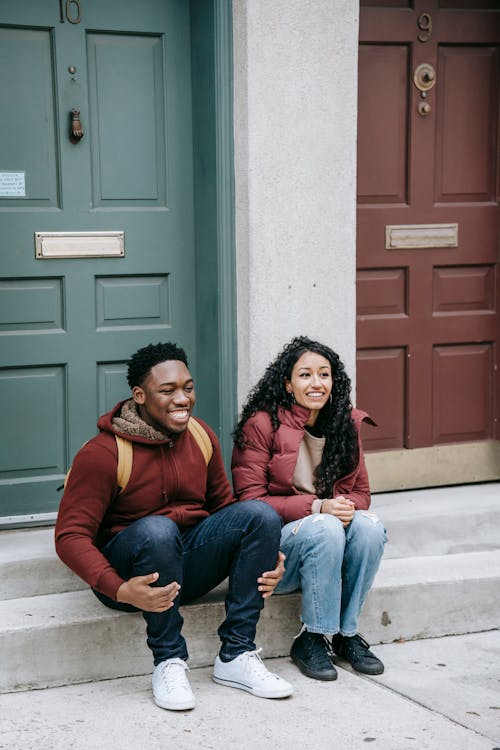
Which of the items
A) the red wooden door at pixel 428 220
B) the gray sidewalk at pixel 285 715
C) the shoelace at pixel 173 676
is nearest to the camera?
the gray sidewalk at pixel 285 715

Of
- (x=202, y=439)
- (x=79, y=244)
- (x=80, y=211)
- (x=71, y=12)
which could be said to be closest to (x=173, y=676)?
(x=202, y=439)

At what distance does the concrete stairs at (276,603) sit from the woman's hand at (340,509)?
1.36 feet

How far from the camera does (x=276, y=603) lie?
4121 millimetres

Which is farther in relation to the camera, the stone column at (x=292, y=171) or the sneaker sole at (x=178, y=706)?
the stone column at (x=292, y=171)

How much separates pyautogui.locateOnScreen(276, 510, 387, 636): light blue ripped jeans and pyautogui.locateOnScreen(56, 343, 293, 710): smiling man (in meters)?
0.16

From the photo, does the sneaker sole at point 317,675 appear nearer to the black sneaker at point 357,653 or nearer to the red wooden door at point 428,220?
the black sneaker at point 357,653

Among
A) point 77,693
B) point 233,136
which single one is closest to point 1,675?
point 77,693

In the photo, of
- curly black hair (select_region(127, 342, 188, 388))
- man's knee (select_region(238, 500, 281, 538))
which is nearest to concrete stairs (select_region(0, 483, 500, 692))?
man's knee (select_region(238, 500, 281, 538))

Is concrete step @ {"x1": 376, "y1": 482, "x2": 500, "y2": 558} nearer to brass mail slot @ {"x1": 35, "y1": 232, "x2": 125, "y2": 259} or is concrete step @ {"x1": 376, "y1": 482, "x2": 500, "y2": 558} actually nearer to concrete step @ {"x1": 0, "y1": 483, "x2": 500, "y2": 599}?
concrete step @ {"x1": 0, "y1": 483, "x2": 500, "y2": 599}

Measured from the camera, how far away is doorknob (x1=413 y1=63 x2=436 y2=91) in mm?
5102

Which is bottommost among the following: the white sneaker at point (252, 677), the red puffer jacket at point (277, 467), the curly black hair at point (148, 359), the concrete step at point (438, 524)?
the white sneaker at point (252, 677)

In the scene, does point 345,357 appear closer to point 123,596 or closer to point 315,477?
point 315,477

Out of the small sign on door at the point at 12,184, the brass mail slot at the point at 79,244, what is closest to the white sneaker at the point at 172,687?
the brass mail slot at the point at 79,244

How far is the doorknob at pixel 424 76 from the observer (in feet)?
16.7
